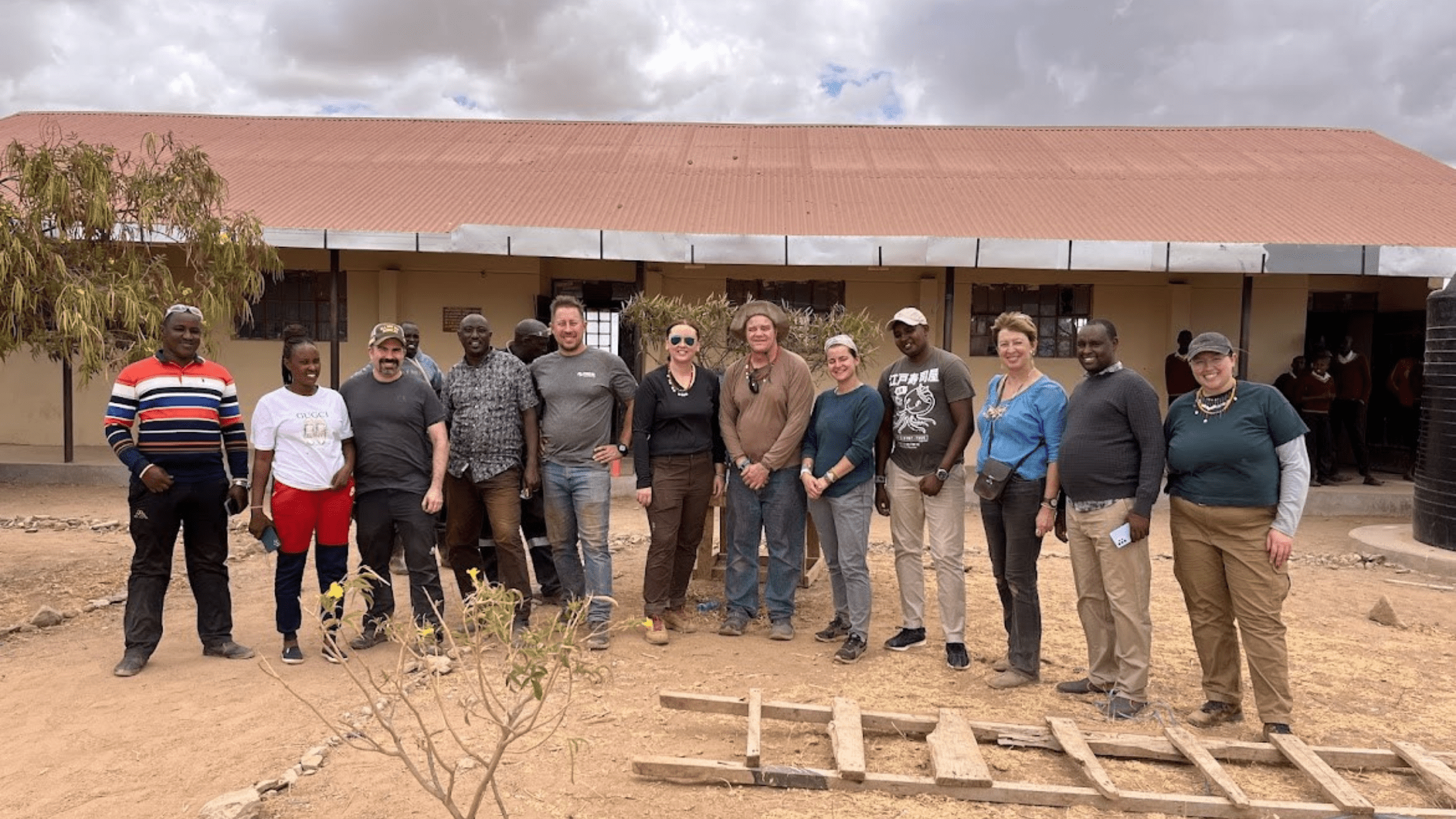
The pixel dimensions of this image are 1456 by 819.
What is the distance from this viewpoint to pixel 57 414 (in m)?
12.1

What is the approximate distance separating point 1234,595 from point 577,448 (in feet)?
9.84

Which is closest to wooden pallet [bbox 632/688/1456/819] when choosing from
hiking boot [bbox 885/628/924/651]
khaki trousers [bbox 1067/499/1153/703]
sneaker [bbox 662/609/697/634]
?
khaki trousers [bbox 1067/499/1153/703]

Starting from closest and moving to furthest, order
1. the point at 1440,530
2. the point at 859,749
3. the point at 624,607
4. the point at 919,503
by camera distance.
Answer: the point at 859,749, the point at 919,503, the point at 624,607, the point at 1440,530

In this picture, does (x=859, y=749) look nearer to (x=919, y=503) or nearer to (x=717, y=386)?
(x=919, y=503)

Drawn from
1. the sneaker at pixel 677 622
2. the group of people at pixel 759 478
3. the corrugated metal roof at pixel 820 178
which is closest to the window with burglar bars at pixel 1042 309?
the corrugated metal roof at pixel 820 178

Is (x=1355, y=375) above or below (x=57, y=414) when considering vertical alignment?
above

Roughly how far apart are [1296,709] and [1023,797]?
1.83 metres

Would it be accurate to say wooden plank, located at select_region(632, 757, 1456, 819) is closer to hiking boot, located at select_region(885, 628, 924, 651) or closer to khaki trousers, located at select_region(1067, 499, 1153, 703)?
khaki trousers, located at select_region(1067, 499, 1153, 703)

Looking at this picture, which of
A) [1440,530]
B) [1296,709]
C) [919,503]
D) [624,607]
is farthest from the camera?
[1440,530]

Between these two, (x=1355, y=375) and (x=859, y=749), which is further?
(x=1355, y=375)

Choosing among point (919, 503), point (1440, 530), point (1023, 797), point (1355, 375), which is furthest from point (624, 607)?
point (1355, 375)

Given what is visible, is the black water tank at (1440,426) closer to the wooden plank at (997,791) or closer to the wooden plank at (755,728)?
the wooden plank at (997,791)

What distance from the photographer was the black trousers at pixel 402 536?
15.3 feet

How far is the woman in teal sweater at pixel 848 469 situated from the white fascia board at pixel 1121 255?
→ 6.06m
